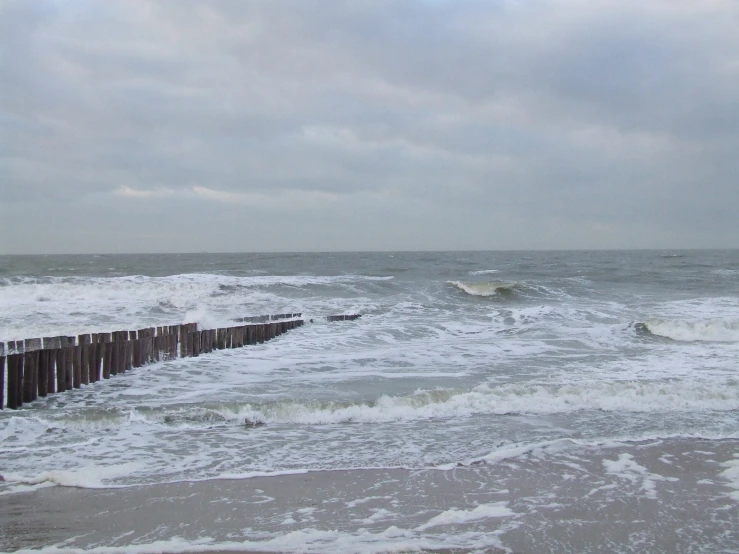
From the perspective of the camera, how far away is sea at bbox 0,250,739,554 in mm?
4445

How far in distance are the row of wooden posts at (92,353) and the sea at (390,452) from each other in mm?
253

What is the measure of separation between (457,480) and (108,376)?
6.91 meters

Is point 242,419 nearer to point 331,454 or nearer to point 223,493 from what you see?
point 331,454

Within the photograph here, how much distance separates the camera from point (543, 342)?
47.8ft

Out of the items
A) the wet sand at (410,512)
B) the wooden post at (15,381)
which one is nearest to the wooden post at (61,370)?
the wooden post at (15,381)

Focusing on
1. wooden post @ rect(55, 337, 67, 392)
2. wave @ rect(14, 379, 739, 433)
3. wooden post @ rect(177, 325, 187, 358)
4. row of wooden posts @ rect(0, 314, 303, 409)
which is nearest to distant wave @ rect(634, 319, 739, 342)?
wave @ rect(14, 379, 739, 433)

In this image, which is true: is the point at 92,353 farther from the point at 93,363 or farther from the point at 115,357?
the point at 115,357

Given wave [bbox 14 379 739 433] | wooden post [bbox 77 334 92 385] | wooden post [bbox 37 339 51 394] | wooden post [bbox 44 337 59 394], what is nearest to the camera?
wave [bbox 14 379 739 433]

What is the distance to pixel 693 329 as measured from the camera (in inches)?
641

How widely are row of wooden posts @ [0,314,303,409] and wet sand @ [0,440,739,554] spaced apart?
367cm

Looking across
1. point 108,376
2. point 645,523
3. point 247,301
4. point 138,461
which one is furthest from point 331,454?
point 247,301

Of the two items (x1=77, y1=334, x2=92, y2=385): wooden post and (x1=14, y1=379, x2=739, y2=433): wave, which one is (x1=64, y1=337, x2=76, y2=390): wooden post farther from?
(x1=14, y1=379, x2=739, y2=433): wave

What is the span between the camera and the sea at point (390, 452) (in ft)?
14.6

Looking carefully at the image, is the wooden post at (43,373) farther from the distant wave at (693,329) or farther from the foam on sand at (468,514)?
the distant wave at (693,329)
